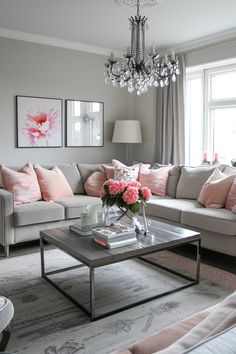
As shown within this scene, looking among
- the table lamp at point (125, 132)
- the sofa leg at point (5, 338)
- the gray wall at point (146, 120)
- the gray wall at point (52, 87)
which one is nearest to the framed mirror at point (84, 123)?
the gray wall at point (52, 87)

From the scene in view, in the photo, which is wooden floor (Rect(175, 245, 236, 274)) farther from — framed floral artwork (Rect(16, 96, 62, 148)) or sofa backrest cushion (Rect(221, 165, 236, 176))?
framed floral artwork (Rect(16, 96, 62, 148))

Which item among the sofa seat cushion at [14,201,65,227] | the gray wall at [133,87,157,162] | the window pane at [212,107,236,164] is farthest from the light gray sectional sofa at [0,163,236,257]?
the gray wall at [133,87,157,162]

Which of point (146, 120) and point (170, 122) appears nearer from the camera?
point (170, 122)

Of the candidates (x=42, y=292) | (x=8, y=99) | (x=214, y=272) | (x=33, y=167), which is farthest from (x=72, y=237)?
(x=8, y=99)

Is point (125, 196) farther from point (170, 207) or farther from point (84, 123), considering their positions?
point (84, 123)

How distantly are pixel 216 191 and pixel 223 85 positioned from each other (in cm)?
202

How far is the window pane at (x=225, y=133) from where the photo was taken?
5.02 metres

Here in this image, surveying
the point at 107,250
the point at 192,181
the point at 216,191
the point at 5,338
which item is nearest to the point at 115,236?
the point at 107,250

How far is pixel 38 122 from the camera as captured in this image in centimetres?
493

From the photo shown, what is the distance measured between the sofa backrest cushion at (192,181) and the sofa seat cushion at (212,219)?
66 cm

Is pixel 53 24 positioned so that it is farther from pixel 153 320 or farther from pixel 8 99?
pixel 153 320

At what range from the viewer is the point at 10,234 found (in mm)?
3646

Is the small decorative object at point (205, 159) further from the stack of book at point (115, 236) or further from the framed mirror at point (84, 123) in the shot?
the stack of book at point (115, 236)

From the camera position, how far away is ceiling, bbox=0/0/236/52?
144 inches
